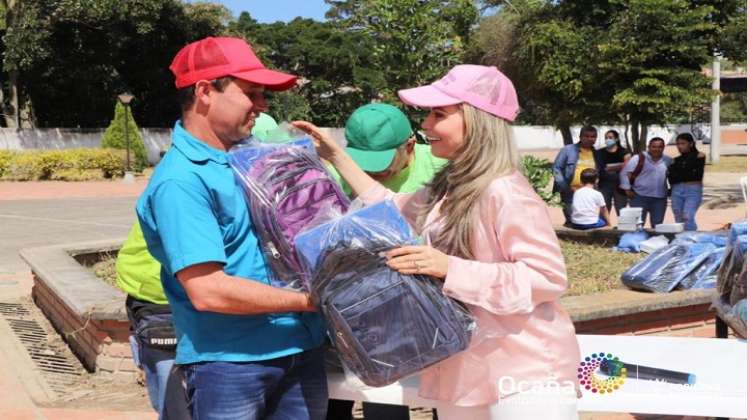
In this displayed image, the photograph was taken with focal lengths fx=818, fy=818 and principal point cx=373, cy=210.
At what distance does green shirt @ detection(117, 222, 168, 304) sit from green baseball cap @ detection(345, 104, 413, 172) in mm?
906

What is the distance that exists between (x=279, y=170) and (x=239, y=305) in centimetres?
39

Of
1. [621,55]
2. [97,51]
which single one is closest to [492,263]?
[621,55]

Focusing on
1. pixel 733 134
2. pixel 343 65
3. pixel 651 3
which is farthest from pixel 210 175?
pixel 733 134

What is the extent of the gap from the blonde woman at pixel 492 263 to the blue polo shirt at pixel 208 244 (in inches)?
14.6

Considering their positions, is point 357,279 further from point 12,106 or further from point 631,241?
point 12,106

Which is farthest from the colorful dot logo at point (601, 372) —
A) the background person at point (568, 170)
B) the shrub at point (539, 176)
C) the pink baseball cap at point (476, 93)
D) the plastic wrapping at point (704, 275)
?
the background person at point (568, 170)

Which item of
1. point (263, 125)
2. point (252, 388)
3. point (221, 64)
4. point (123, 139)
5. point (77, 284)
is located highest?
point (221, 64)

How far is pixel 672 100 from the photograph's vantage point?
20.2 m

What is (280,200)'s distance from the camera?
2.14 m

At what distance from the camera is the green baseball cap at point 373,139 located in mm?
3359

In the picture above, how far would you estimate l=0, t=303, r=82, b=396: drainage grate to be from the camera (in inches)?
209

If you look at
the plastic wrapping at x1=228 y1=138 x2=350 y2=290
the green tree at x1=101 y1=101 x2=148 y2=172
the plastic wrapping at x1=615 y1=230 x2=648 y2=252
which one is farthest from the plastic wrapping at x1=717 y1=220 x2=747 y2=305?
the green tree at x1=101 y1=101 x2=148 y2=172

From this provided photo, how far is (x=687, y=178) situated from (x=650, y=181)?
19.9 inches

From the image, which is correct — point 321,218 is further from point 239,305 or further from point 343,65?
point 343,65
